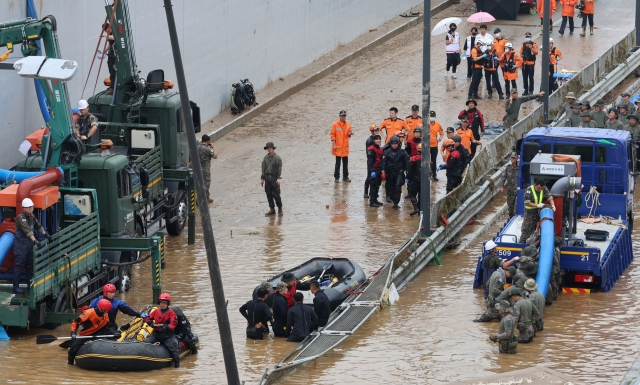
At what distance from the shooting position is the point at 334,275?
73.4 feet

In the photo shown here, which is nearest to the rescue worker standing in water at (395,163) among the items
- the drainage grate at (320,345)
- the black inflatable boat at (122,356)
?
the drainage grate at (320,345)

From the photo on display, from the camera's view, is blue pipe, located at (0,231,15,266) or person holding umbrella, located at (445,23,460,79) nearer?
blue pipe, located at (0,231,15,266)

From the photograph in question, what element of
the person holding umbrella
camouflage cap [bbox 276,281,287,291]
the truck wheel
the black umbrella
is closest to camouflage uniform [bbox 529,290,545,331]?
camouflage cap [bbox 276,281,287,291]

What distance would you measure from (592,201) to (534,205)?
3078mm

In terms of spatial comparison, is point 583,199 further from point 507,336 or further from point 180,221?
point 180,221

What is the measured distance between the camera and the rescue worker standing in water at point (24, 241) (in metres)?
19.2

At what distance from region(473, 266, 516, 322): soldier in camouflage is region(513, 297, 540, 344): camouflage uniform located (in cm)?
109

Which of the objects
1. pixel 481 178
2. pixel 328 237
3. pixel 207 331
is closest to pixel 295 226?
pixel 328 237

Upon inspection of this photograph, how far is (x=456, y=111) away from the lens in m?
36.3

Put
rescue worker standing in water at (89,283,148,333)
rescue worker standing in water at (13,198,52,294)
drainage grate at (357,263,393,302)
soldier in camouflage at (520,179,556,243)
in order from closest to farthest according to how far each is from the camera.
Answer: rescue worker standing in water at (89,283,148,333), rescue worker standing in water at (13,198,52,294), drainage grate at (357,263,393,302), soldier in camouflage at (520,179,556,243)

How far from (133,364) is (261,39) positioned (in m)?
22.8

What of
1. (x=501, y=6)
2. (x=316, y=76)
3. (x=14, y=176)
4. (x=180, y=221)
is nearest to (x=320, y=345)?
(x=14, y=176)

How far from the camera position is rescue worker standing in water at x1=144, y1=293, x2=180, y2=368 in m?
18.1

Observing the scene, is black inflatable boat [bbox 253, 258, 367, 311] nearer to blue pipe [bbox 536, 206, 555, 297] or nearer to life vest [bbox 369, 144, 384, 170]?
blue pipe [bbox 536, 206, 555, 297]
